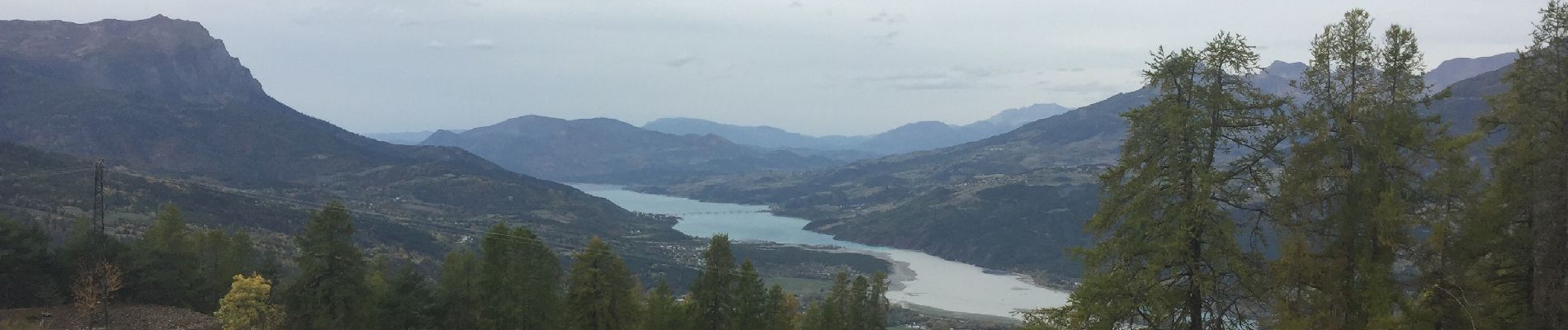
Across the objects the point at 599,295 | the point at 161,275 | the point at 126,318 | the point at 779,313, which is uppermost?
the point at 161,275

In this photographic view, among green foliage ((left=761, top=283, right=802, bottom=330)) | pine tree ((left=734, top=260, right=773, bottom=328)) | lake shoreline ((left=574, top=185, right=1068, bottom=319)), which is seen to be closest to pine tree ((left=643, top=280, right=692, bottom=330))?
pine tree ((left=734, top=260, right=773, bottom=328))

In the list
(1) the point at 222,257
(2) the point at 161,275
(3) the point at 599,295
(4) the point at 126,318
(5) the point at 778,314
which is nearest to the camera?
(4) the point at 126,318

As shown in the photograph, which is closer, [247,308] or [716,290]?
[247,308]

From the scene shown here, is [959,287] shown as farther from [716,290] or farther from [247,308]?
[247,308]

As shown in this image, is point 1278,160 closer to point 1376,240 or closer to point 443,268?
point 1376,240

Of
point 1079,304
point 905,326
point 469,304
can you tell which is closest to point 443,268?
point 469,304

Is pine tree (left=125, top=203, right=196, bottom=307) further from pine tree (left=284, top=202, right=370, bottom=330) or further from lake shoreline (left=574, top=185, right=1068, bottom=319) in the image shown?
lake shoreline (left=574, top=185, right=1068, bottom=319)

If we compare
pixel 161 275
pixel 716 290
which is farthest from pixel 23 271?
pixel 716 290
